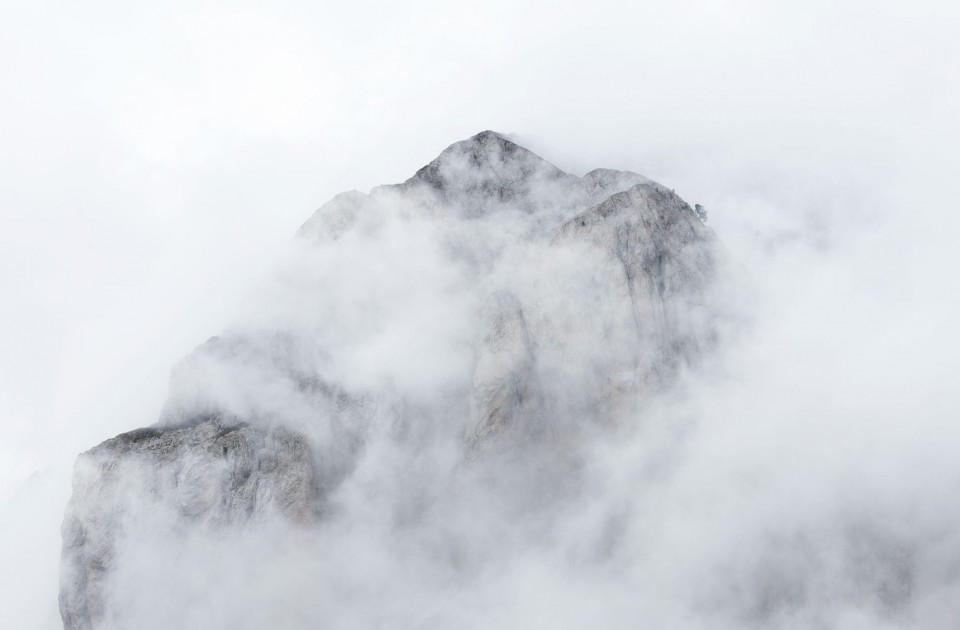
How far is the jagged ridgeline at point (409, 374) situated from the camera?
80312 millimetres

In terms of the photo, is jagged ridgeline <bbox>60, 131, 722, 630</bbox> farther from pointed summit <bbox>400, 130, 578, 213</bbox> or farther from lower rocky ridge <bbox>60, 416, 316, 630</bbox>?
pointed summit <bbox>400, 130, 578, 213</bbox>

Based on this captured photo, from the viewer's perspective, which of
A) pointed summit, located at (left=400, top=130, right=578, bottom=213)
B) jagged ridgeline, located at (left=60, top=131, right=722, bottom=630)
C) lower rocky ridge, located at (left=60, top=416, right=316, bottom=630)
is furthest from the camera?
pointed summit, located at (left=400, top=130, right=578, bottom=213)

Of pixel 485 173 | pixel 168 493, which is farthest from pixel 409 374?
pixel 485 173

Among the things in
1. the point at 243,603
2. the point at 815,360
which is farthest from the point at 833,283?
the point at 243,603

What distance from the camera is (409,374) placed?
91.8 m

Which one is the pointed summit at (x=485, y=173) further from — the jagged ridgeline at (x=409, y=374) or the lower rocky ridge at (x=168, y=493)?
the lower rocky ridge at (x=168, y=493)

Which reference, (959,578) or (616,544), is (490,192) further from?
(959,578)

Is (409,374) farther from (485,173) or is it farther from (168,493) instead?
(485,173)

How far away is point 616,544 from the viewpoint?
268 ft

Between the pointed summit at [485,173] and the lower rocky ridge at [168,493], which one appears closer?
the lower rocky ridge at [168,493]

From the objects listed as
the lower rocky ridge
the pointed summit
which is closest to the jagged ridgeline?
the lower rocky ridge

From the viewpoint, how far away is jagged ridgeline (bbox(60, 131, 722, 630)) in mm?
80312

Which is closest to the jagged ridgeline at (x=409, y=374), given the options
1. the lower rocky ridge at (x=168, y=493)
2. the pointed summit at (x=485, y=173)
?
the lower rocky ridge at (x=168, y=493)

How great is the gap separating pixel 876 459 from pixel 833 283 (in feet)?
92.7
